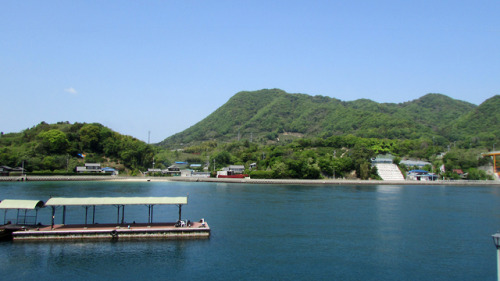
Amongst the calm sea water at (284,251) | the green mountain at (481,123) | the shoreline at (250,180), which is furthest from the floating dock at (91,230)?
the green mountain at (481,123)

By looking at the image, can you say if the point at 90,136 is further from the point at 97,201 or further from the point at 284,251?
the point at 284,251

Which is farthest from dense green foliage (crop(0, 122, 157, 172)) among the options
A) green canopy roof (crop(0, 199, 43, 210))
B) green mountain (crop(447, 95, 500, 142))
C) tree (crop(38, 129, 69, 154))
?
green mountain (crop(447, 95, 500, 142))

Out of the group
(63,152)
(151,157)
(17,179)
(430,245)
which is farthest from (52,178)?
(430,245)

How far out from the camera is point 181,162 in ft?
417

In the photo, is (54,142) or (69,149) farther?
(69,149)

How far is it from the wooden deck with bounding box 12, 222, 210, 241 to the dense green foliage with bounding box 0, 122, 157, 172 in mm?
73740

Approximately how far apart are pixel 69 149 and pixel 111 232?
285 ft

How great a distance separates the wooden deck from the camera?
25994 mm

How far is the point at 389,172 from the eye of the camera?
99.0 metres

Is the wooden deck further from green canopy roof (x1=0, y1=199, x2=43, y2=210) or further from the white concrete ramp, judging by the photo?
the white concrete ramp

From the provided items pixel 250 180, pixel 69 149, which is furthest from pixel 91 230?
pixel 69 149

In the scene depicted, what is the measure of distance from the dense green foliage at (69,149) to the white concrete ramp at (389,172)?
65.8 m

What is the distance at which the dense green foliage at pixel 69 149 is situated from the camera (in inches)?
3622

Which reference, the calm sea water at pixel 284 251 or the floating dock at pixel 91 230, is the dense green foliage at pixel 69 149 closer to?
the calm sea water at pixel 284 251
